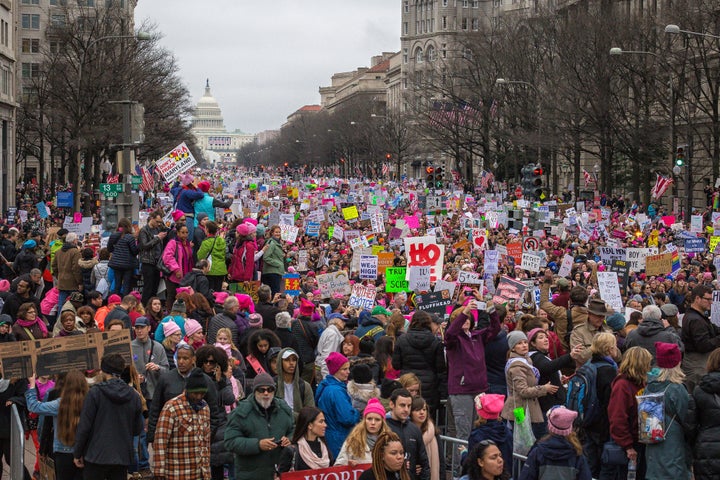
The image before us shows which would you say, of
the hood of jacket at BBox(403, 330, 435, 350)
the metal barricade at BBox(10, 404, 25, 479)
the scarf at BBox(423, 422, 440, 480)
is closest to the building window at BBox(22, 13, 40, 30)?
the hood of jacket at BBox(403, 330, 435, 350)

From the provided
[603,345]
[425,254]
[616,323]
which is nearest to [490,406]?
[603,345]

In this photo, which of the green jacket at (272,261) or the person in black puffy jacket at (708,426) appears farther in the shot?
the green jacket at (272,261)

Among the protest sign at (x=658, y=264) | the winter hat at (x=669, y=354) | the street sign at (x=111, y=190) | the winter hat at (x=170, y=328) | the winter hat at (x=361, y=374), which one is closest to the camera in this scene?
the winter hat at (x=669, y=354)

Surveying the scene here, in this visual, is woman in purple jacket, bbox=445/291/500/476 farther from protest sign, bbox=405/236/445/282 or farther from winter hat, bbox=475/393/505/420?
protest sign, bbox=405/236/445/282

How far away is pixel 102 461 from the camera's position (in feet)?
29.6

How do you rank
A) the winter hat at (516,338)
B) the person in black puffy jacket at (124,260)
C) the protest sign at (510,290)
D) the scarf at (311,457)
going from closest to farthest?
the scarf at (311,457), the winter hat at (516,338), the protest sign at (510,290), the person in black puffy jacket at (124,260)

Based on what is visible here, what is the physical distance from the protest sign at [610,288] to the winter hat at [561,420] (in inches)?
385

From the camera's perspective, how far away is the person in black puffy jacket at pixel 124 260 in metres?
17.1

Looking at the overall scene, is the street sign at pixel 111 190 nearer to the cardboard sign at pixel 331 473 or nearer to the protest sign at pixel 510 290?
the protest sign at pixel 510 290

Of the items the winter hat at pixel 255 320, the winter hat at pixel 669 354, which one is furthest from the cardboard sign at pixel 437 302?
the winter hat at pixel 669 354

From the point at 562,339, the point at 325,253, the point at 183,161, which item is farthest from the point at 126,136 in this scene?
the point at 562,339

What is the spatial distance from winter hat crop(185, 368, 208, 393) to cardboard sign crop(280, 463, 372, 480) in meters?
1.16

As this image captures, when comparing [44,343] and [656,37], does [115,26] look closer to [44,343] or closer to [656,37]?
[656,37]

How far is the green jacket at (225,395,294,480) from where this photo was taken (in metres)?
8.75
